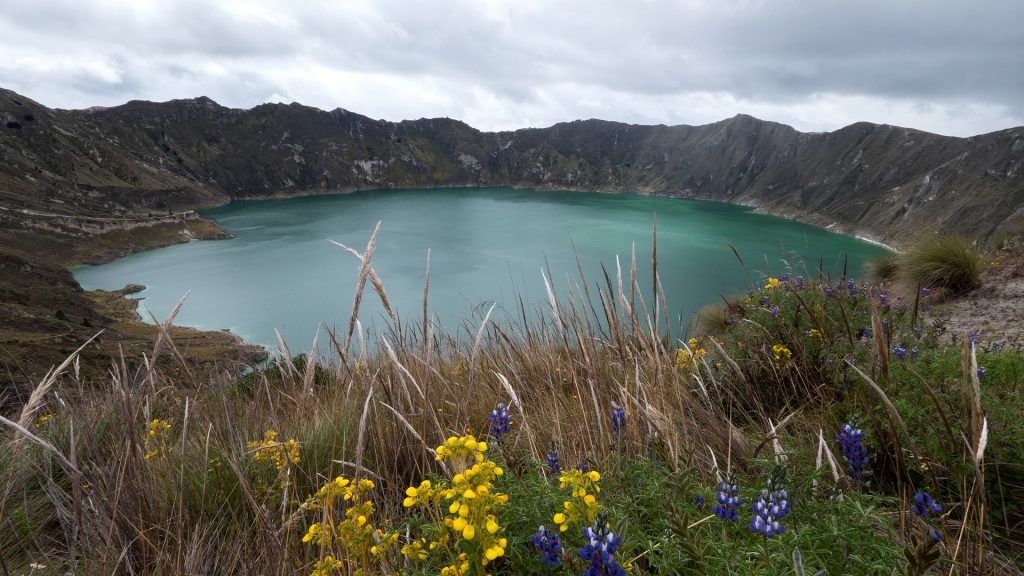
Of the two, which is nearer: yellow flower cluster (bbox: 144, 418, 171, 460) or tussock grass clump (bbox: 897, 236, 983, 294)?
yellow flower cluster (bbox: 144, 418, 171, 460)

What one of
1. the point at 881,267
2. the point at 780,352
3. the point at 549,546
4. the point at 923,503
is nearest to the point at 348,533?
the point at 549,546

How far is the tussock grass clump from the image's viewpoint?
615cm

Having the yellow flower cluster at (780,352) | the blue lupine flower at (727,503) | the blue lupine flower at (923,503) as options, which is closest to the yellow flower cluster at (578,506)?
the blue lupine flower at (727,503)

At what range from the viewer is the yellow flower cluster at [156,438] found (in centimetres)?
177

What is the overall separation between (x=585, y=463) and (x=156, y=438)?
5.64 ft

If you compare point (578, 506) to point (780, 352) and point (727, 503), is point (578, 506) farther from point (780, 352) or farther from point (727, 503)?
point (780, 352)

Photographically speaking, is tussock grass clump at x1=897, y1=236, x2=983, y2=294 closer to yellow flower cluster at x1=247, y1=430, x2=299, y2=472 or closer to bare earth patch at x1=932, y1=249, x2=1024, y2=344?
bare earth patch at x1=932, y1=249, x2=1024, y2=344

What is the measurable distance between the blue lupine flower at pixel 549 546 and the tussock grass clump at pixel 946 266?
289 inches

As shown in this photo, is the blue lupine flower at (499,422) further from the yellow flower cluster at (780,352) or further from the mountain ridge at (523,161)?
the mountain ridge at (523,161)

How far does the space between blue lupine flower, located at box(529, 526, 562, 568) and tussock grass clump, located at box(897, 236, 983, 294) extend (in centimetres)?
733

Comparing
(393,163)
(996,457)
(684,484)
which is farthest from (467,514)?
(393,163)

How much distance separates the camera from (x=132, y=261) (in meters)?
46.6

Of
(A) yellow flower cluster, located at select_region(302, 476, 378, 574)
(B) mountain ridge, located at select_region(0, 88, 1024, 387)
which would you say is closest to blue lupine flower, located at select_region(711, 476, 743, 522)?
(A) yellow flower cluster, located at select_region(302, 476, 378, 574)

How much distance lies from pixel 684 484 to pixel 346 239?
54665 mm
